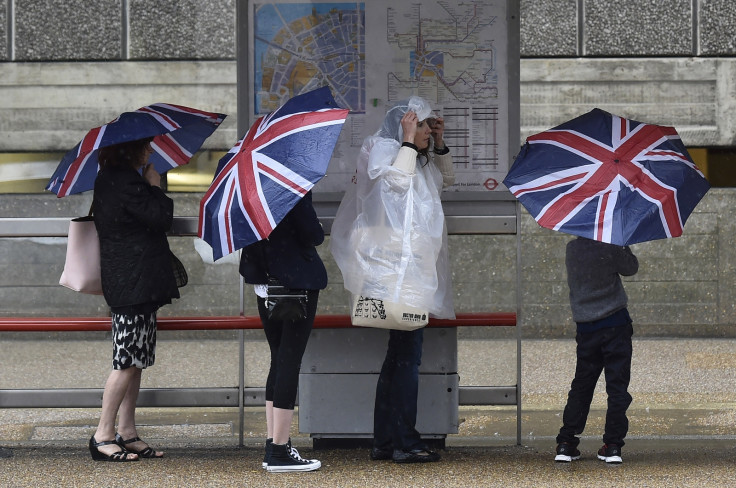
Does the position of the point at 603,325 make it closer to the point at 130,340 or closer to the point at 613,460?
the point at 613,460

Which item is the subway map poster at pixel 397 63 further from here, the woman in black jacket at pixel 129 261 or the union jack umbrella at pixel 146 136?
the woman in black jacket at pixel 129 261

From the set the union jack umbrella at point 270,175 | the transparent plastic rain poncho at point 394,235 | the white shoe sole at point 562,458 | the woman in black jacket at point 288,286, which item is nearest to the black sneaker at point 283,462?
the woman in black jacket at point 288,286

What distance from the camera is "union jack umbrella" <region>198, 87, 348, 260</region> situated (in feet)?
14.8

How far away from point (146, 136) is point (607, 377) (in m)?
2.29

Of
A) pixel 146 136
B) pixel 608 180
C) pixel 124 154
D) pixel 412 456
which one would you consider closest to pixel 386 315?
pixel 412 456

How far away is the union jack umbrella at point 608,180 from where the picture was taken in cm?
469

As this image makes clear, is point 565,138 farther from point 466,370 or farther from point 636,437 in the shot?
point 636,437

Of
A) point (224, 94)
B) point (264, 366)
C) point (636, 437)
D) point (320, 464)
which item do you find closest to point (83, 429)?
point (264, 366)

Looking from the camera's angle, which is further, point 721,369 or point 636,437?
point 721,369

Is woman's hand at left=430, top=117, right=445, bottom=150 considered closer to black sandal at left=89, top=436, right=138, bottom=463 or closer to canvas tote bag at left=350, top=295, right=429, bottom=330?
canvas tote bag at left=350, top=295, right=429, bottom=330

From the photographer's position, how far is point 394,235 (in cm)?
491

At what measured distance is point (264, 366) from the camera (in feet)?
19.1

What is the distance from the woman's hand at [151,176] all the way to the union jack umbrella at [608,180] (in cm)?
162

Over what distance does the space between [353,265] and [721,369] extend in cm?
513
